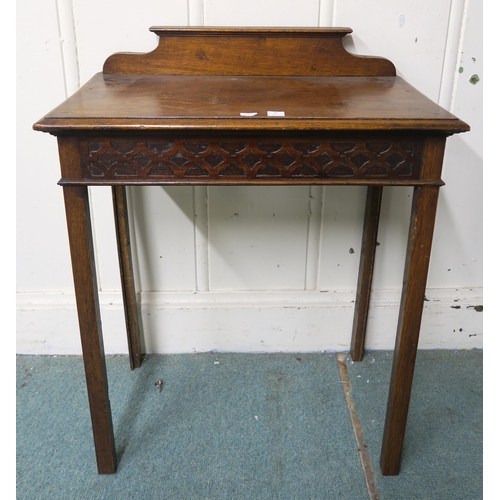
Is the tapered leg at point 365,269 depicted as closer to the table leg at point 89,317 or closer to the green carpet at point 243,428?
the green carpet at point 243,428

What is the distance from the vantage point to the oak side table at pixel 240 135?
3.59 ft

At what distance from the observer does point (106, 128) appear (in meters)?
1.07

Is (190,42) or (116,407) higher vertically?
(190,42)

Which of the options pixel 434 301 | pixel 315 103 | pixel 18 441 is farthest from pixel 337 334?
pixel 18 441

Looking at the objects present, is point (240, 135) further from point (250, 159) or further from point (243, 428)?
point (243, 428)

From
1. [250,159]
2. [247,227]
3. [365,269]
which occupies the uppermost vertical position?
[250,159]

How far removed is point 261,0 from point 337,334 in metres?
1.12

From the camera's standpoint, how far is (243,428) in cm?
158

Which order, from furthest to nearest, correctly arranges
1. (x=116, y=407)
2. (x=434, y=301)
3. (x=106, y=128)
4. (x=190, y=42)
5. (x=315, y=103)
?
(x=434, y=301)
(x=116, y=407)
(x=190, y=42)
(x=315, y=103)
(x=106, y=128)

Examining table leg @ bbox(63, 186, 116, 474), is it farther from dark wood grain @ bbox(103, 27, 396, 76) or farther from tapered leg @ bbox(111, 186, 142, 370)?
dark wood grain @ bbox(103, 27, 396, 76)

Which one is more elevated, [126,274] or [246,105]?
[246,105]

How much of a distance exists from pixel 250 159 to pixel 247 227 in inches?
25.7

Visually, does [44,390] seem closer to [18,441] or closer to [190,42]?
[18,441]

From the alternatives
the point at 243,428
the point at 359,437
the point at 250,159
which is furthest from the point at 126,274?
the point at 359,437
